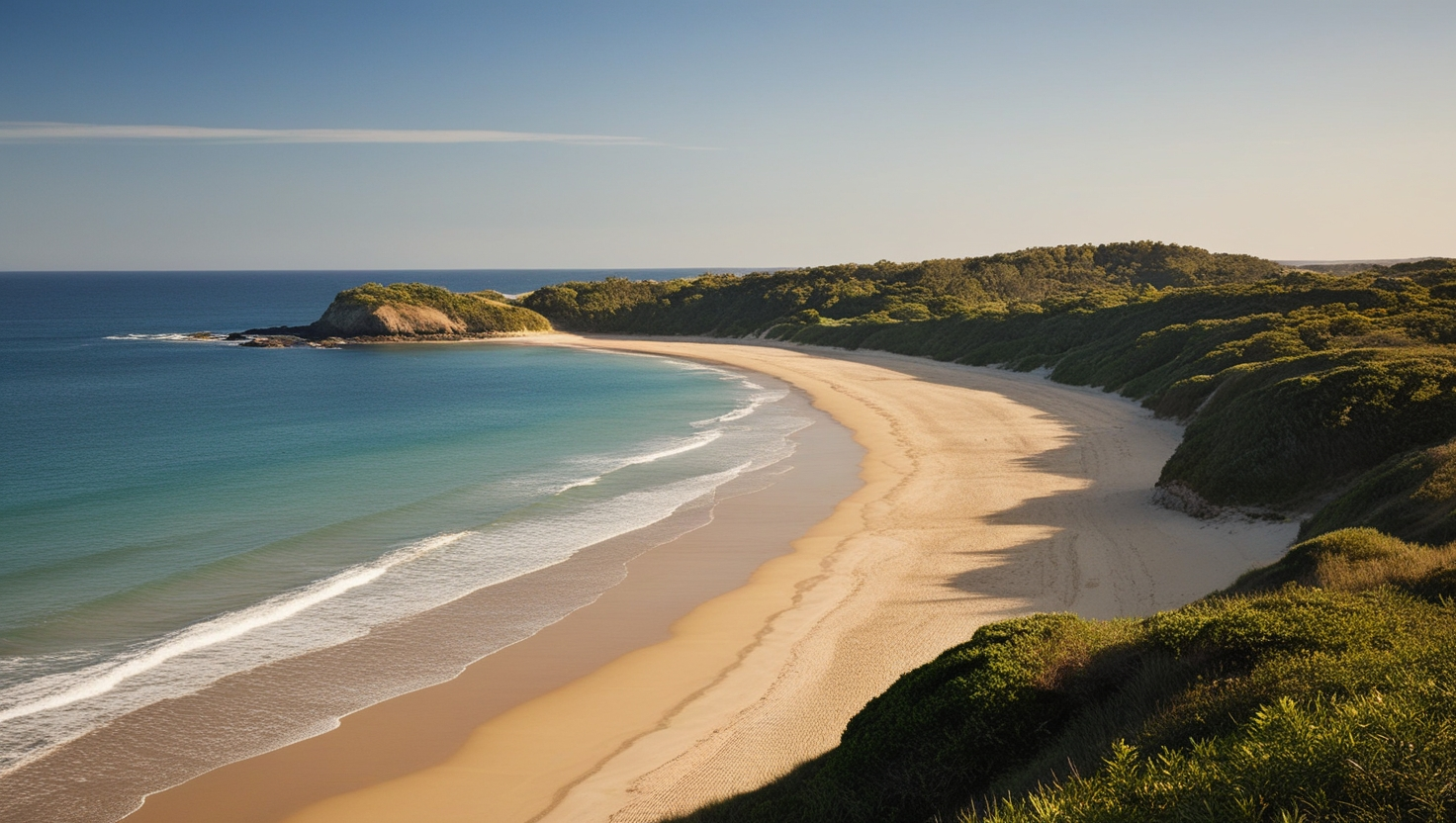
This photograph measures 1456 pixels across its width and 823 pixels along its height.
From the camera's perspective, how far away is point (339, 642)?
11922 mm

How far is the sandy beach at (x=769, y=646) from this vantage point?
8.42 metres

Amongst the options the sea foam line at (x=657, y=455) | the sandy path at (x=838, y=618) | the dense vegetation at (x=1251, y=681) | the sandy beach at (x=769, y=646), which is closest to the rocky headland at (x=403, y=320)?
the sea foam line at (x=657, y=455)

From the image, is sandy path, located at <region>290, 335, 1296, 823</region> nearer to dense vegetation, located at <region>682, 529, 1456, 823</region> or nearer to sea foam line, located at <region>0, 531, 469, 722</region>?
dense vegetation, located at <region>682, 529, 1456, 823</region>

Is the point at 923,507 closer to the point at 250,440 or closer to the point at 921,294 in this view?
the point at 250,440

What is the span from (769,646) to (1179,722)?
701 cm

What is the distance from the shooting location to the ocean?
32.8 ft

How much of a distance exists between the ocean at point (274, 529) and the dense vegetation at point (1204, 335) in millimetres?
11045

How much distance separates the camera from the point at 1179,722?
5109 mm

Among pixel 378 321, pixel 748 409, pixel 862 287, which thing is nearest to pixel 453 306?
pixel 378 321

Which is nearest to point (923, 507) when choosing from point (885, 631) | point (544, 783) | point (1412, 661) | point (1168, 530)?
point (1168, 530)

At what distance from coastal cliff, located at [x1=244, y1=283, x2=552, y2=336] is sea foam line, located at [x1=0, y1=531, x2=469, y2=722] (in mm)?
59182

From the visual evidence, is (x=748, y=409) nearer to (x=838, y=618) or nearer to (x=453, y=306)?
(x=838, y=618)

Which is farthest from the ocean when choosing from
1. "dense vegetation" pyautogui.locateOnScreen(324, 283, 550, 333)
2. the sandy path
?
"dense vegetation" pyautogui.locateOnScreen(324, 283, 550, 333)

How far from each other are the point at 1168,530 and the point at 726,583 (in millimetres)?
A: 7807
